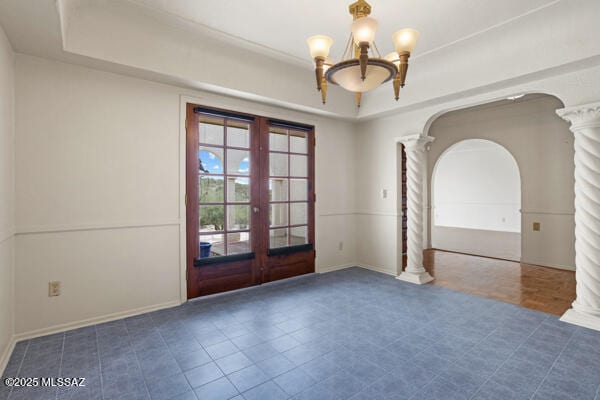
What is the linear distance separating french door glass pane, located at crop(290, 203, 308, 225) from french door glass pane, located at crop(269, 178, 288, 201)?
21cm

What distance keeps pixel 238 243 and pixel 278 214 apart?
0.73m

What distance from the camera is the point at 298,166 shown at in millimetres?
4445

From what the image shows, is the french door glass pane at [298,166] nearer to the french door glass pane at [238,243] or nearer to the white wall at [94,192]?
the french door glass pane at [238,243]

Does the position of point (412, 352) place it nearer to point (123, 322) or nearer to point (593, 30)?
point (123, 322)

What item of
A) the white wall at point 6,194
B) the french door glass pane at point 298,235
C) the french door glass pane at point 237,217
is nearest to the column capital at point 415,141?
the french door glass pane at point 298,235

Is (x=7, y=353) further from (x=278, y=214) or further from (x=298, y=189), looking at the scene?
(x=298, y=189)

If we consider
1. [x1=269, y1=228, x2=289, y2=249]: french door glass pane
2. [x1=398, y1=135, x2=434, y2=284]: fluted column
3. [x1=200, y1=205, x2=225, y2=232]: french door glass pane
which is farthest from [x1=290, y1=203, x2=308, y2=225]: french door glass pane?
[x1=398, y1=135, x2=434, y2=284]: fluted column

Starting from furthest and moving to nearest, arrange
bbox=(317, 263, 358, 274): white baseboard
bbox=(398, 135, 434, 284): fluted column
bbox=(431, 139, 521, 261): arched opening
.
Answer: bbox=(431, 139, 521, 261): arched opening
bbox=(317, 263, 358, 274): white baseboard
bbox=(398, 135, 434, 284): fluted column

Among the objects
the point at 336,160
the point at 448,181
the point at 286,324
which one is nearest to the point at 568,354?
the point at 286,324

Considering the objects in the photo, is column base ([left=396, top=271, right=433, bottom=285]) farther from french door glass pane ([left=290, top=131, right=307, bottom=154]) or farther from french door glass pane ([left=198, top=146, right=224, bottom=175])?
french door glass pane ([left=198, top=146, right=224, bottom=175])

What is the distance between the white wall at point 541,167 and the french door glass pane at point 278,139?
A: 392cm

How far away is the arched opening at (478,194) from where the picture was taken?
28.2ft

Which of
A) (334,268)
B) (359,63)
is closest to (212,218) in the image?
(334,268)

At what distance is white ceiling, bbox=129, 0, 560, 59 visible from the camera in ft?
8.27
